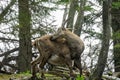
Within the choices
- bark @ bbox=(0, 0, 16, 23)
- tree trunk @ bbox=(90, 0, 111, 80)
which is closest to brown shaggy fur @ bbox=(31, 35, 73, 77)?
tree trunk @ bbox=(90, 0, 111, 80)

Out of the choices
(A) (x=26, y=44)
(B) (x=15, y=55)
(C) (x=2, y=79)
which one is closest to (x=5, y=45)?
(A) (x=26, y=44)

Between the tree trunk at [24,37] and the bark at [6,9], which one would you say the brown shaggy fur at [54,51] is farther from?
the bark at [6,9]

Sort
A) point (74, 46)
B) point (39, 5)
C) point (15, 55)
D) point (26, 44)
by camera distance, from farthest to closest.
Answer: point (15, 55) < point (26, 44) < point (39, 5) < point (74, 46)

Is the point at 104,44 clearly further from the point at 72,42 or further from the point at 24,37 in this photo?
the point at 24,37

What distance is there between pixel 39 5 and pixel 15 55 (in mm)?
3541

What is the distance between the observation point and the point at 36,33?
1591cm

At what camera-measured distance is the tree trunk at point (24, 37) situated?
14.5 meters

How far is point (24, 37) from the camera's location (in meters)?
15.5

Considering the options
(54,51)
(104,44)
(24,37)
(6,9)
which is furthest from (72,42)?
(24,37)

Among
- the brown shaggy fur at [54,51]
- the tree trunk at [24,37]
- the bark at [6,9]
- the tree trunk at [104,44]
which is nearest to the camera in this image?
the brown shaggy fur at [54,51]

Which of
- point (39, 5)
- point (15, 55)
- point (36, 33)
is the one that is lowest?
point (15, 55)

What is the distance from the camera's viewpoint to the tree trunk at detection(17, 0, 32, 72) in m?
14.5

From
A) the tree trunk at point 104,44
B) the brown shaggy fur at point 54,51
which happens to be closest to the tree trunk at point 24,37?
the brown shaggy fur at point 54,51

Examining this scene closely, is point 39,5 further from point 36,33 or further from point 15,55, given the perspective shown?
point 15,55
